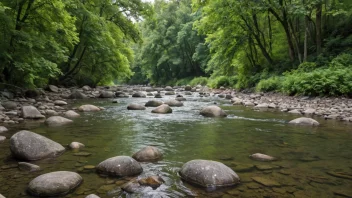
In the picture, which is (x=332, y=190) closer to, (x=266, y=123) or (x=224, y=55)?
(x=266, y=123)

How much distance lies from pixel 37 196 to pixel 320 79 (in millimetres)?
11431

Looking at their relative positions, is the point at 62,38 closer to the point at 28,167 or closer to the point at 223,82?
the point at 28,167

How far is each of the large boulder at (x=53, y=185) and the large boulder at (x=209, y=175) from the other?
1425mm

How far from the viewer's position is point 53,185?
10.3ft

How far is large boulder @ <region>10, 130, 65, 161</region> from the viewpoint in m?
4.26

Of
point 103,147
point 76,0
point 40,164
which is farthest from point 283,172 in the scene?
point 76,0

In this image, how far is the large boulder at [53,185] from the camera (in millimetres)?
3070

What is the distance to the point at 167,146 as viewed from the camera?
5.32 metres

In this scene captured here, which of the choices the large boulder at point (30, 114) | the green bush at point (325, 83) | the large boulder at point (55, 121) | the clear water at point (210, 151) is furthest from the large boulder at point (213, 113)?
the large boulder at point (30, 114)

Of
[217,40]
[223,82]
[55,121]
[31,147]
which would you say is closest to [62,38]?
[55,121]

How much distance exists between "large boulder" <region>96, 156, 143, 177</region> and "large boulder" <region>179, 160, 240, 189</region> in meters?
0.66

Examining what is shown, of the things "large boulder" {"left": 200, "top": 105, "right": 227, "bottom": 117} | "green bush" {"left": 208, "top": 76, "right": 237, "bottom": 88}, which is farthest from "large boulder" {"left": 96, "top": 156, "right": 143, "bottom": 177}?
"green bush" {"left": 208, "top": 76, "right": 237, "bottom": 88}

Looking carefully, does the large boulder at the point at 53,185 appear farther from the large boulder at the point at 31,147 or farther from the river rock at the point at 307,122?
the river rock at the point at 307,122

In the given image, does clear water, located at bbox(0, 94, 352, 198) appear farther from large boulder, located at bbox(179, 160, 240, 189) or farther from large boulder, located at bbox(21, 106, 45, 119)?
large boulder, located at bbox(21, 106, 45, 119)
